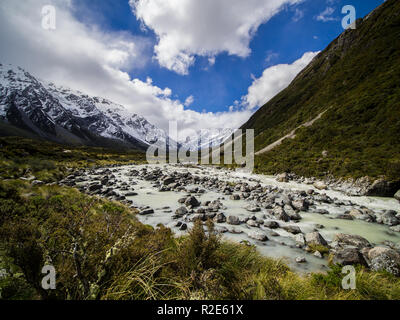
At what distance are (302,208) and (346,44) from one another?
234 feet

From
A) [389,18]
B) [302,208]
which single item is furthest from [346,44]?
[302,208]

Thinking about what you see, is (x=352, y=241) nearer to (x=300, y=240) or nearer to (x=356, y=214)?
(x=300, y=240)

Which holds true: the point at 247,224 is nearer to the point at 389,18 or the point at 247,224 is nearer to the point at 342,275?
the point at 342,275

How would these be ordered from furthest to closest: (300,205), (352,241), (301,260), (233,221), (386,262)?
(300,205) → (233,221) → (352,241) → (301,260) → (386,262)

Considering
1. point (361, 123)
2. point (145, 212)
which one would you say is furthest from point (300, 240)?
point (361, 123)

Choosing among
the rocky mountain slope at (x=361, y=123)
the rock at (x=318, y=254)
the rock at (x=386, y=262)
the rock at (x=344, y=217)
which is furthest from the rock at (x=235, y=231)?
the rocky mountain slope at (x=361, y=123)

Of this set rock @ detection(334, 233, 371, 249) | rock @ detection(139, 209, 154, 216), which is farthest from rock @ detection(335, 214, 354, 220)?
rock @ detection(139, 209, 154, 216)

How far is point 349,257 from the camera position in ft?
14.5

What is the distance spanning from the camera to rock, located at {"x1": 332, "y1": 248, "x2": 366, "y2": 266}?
14.2ft

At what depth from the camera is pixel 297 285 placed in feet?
9.44

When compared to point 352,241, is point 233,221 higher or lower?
lower

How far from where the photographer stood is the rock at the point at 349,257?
14.2ft

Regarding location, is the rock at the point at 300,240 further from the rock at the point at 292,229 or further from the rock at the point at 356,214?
the rock at the point at 356,214

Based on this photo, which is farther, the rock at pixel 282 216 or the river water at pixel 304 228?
the rock at pixel 282 216
